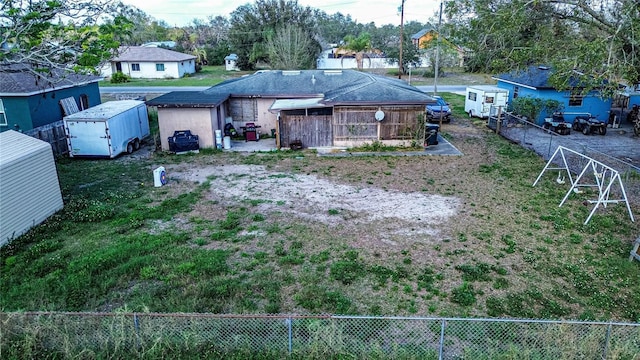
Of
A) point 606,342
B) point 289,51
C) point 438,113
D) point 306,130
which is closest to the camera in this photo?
point 606,342

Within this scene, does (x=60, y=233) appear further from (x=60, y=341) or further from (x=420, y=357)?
(x=420, y=357)

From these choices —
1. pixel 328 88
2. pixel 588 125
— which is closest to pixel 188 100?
pixel 328 88

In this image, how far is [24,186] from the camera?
10812 mm

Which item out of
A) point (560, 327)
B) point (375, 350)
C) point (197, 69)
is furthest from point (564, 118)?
point (197, 69)

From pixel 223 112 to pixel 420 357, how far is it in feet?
56.1

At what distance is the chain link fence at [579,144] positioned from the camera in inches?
642

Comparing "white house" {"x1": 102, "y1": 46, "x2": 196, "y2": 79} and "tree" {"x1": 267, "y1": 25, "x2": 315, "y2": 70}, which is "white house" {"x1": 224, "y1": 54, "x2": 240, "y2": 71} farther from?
"tree" {"x1": 267, "y1": 25, "x2": 315, "y2": 70}

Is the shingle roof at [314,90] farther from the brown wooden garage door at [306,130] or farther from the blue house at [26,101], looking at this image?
the blue house at [26,101]

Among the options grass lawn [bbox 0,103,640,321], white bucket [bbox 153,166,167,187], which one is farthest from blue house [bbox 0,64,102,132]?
white bucket [bbox 153,166,167,187]

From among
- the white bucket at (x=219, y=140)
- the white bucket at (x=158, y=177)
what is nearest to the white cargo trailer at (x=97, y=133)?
the white bucket at (x=219, y=140)

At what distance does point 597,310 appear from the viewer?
7.79 metres

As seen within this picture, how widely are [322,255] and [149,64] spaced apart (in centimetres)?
4450

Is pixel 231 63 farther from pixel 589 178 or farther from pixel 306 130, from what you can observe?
pixel 589 178

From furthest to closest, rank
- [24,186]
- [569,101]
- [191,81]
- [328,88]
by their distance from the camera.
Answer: [191,81]
[569,101]
[328,88]
[24,186]
